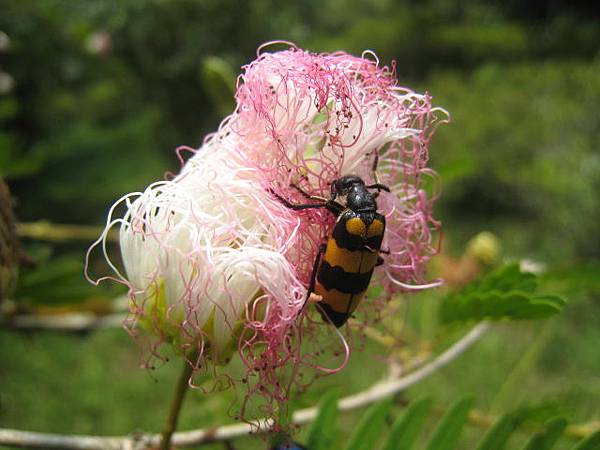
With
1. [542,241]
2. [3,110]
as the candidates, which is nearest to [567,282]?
[3,110]

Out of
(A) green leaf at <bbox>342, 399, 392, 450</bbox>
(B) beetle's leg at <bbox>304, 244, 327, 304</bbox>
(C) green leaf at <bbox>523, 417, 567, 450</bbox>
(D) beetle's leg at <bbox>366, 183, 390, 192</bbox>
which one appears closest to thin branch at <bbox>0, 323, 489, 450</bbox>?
(A) green leaf at <bbox>342, 399, 392, 450</bbox>

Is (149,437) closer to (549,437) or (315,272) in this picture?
(315,272)

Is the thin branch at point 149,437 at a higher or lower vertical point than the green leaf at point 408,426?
lower

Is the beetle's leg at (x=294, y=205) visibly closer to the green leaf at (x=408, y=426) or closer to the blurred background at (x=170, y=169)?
the green leaf at (x=408, y=426)

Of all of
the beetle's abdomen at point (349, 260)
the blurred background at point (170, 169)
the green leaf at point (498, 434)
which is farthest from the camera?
the blurred background at point (170, 169)

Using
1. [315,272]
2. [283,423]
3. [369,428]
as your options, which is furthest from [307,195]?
[369,428]

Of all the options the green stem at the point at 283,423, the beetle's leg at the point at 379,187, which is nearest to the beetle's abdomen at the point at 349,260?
the beetle's leg at the point at 379,187

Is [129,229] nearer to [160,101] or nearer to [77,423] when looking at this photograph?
[77,423]
